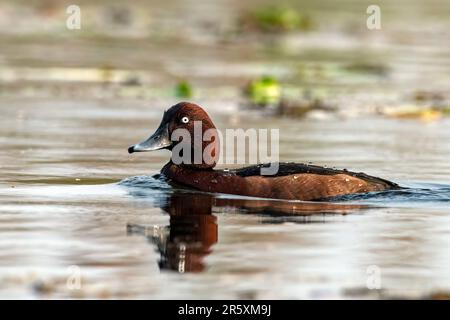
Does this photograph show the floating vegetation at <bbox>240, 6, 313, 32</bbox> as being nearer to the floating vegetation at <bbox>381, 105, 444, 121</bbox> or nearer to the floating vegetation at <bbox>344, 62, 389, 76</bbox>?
the floating vegetation at <bbox>344, 62, 389, 76</bbox>

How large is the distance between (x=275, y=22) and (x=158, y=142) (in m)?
20.8

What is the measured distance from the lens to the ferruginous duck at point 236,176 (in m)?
11.9

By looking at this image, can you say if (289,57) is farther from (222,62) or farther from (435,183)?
(435,183)

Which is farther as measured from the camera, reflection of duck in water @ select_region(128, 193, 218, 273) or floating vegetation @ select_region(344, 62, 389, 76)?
floating vegetation @ select_region(344, 62, 389, 76)

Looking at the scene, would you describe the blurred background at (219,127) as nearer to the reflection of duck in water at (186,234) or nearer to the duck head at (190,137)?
the reflection of duck in water at (186,234)

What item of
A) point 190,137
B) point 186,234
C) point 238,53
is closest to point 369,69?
point 238,53

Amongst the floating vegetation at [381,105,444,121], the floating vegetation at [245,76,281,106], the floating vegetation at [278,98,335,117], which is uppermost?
the floating vegetation at [245,76,281,106]

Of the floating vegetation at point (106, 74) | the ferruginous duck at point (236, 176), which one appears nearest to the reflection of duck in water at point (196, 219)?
the ferruginous duck at point (236, 176)

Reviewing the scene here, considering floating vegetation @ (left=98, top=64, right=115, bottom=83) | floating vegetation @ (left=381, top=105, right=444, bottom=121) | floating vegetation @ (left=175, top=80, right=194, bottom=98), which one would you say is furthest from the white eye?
floating vegetation @ (left=98, top=64, right=115, bottom=83)

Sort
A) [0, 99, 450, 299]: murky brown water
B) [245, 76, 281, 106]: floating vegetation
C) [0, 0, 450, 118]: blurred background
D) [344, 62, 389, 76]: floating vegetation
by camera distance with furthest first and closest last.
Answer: [344, 62, 389, 76]: floating vegetation → [0, 0, 450, 118]: blurred background → [245, 76, 281, 106]: floating vegetation → [0, 99, 450, 299]: murky brown water

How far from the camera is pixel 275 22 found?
107 ft

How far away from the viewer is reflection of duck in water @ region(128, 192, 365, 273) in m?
9.08

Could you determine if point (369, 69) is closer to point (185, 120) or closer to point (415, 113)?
point (415, 113)

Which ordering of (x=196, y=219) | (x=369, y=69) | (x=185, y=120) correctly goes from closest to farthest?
1. (x=196, y=219)
2. (x=185, y=120)
3. (x=369, y=69)
